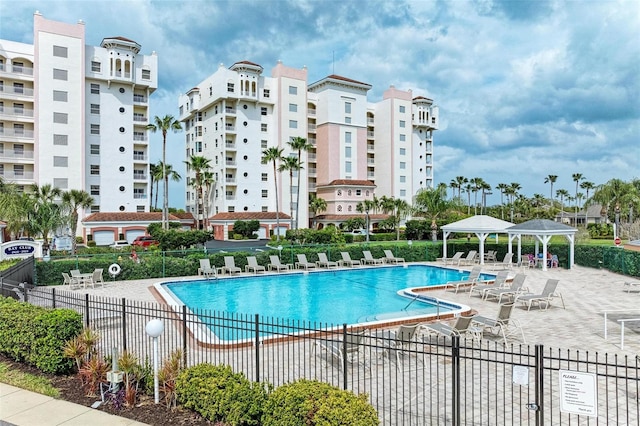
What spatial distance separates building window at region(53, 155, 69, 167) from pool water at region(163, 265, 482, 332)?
104 ft

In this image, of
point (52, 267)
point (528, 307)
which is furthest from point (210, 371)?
point (52, 267)

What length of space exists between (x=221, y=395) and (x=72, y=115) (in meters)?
47.9

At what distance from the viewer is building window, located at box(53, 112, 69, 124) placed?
146 ft

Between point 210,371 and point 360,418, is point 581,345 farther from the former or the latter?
point 210,371

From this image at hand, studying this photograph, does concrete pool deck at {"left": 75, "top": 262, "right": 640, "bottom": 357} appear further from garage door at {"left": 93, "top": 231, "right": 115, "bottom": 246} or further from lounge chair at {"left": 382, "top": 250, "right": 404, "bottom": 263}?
garage door at {"left": 93, "top": 231, "right": 115, "bottom": 246}

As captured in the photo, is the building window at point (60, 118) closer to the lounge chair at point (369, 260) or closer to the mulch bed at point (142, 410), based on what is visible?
the lounge chair at point (369, 260)

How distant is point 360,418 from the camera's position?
5039 mm

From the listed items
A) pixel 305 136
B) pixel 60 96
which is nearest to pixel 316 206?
pixel 305 136

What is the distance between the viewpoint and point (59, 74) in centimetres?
4456

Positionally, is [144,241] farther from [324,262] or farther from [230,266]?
[324,262]

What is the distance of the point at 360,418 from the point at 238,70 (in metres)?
56.1

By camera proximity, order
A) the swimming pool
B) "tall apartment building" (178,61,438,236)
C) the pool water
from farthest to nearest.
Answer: "tall apartment building" (178,61,438,236)
the pool water
the swimming pool

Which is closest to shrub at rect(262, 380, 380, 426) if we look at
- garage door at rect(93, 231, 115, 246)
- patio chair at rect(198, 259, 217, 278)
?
patio chair at rect(198, 259, 217, 278)

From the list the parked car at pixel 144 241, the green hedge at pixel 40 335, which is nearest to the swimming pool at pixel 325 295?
the green hedge at pixel 40 335
